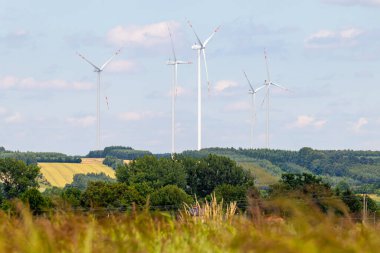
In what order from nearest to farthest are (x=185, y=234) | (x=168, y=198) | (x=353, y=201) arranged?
(x=185, y=234)
(x=353, y=201)
(x=168, y=198)

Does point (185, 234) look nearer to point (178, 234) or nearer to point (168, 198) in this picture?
point (178, 234)

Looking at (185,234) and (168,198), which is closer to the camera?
(185,234)

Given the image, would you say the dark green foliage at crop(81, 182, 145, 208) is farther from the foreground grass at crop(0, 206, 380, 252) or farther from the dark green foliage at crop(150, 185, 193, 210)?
the foreground grass at crop(0, 206, 380, 252)

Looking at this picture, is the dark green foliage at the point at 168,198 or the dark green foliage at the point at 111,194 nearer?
the dark green foliage at the point at 111,194

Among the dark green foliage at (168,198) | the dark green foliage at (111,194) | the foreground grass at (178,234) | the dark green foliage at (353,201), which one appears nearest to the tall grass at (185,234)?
the foreground grass at (178,234)

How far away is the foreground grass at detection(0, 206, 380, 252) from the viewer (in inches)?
397

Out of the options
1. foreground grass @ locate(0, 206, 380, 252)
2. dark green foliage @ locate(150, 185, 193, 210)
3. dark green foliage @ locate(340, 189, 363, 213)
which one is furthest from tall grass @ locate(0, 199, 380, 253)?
dark green foliage @ locate(150, 185, 193, 210)

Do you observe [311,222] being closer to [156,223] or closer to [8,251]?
[156,223]

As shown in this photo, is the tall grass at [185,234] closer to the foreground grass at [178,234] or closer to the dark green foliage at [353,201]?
the foreground grass at [178,234]

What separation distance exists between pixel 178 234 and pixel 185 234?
0.31ft

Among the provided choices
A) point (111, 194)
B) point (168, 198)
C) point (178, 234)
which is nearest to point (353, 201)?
point (168, 198)

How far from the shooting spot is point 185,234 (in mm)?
13461

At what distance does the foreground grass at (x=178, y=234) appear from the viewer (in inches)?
397

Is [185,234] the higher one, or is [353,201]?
[185,234]
